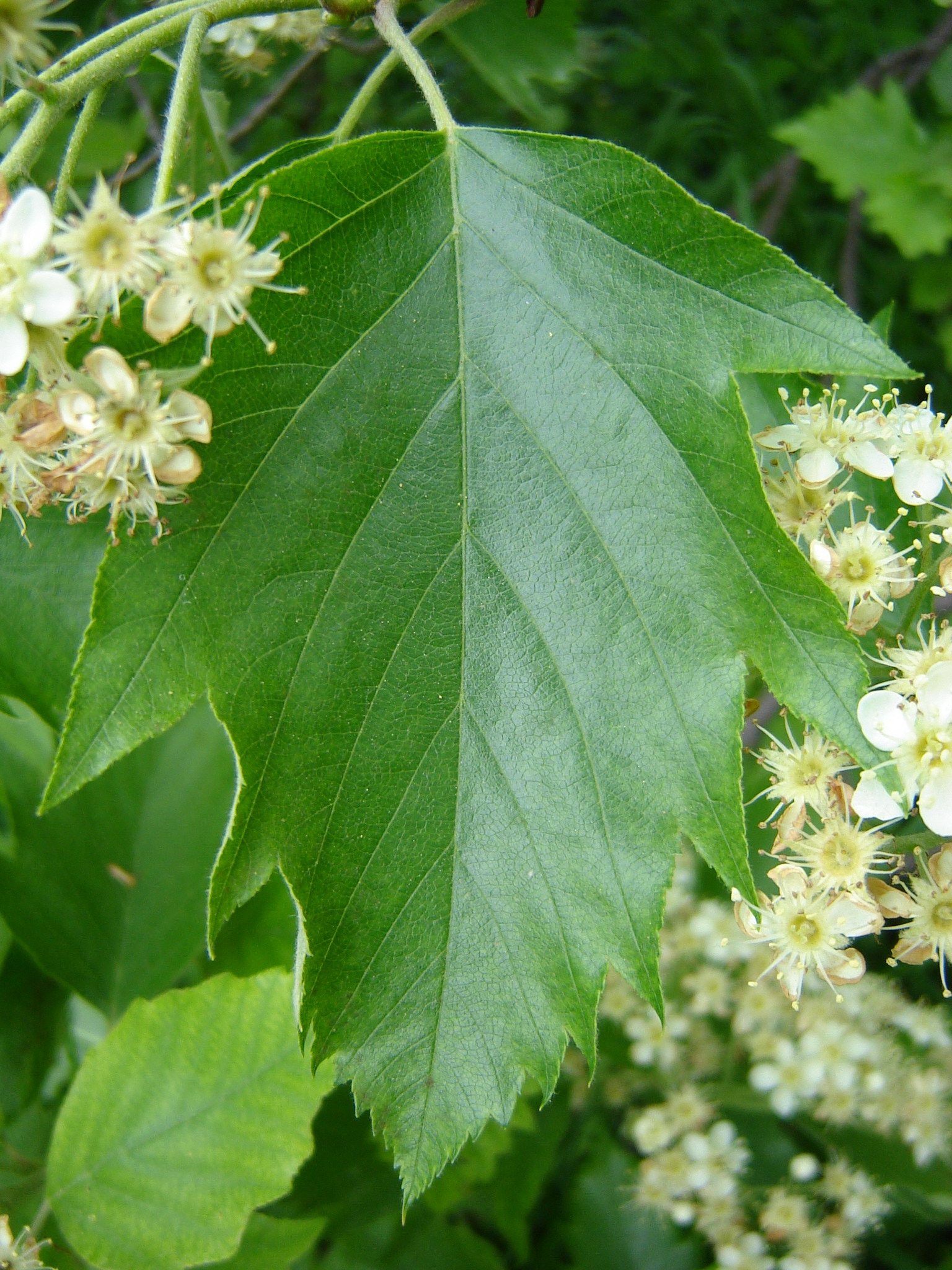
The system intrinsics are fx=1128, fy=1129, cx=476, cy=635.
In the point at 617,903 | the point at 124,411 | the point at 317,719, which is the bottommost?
the point at 617,903

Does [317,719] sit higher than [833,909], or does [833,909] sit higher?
[317,719]

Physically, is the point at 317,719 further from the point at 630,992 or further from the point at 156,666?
the point at 630,992

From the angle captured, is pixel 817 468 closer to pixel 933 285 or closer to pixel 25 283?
pixel 25 283

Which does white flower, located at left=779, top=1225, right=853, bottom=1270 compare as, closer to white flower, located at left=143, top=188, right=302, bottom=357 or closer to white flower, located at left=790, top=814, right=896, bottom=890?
white flower, located at left=790, top=814, right=896, bottom=890

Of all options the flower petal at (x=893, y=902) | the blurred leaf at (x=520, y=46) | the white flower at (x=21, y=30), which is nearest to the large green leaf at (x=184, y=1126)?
the flower petal at (x=893, y=902)

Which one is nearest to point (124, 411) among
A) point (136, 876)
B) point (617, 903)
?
point (617, 903)

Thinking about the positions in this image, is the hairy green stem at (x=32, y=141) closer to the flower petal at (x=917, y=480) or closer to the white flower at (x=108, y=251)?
the white flower at (x=108, y=251)
